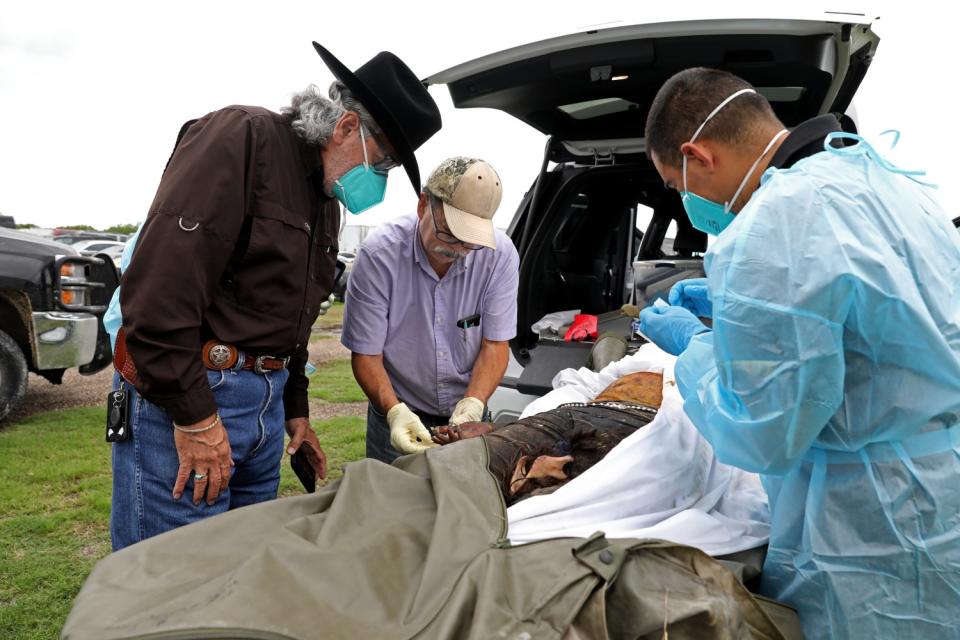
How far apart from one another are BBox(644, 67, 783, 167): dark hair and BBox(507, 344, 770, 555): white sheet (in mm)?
849

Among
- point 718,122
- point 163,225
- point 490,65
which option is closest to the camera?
point 718,122

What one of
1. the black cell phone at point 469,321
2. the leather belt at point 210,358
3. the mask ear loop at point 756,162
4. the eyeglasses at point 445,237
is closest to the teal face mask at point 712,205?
the mask ear loop at point 756,162

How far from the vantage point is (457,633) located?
1.27 metres

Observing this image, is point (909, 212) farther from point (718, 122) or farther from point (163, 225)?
point (163, 225)

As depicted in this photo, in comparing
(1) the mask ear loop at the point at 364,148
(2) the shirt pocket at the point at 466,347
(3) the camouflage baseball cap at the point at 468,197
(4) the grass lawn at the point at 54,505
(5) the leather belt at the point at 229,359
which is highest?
(1) the mask ear loop at the point at 364,148

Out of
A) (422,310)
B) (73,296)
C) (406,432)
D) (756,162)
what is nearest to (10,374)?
(73,296)

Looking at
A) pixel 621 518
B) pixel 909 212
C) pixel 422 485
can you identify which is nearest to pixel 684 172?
pixel 909 212

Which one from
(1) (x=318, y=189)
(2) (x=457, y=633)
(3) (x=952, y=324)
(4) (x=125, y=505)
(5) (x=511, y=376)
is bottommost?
(5) (x=511, y=376)

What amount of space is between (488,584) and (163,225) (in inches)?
49.1

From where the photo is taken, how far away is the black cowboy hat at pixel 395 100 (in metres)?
2.18

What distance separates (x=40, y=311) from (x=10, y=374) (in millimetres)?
538

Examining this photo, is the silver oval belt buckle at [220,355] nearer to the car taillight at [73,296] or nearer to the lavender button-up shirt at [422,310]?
the lavender button-up shirt at [422,310]

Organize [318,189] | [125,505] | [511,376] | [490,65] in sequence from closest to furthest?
[125,505], [318,189], [490,65], [511,376]

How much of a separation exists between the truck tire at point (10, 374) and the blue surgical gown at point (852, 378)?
17.4 feet
